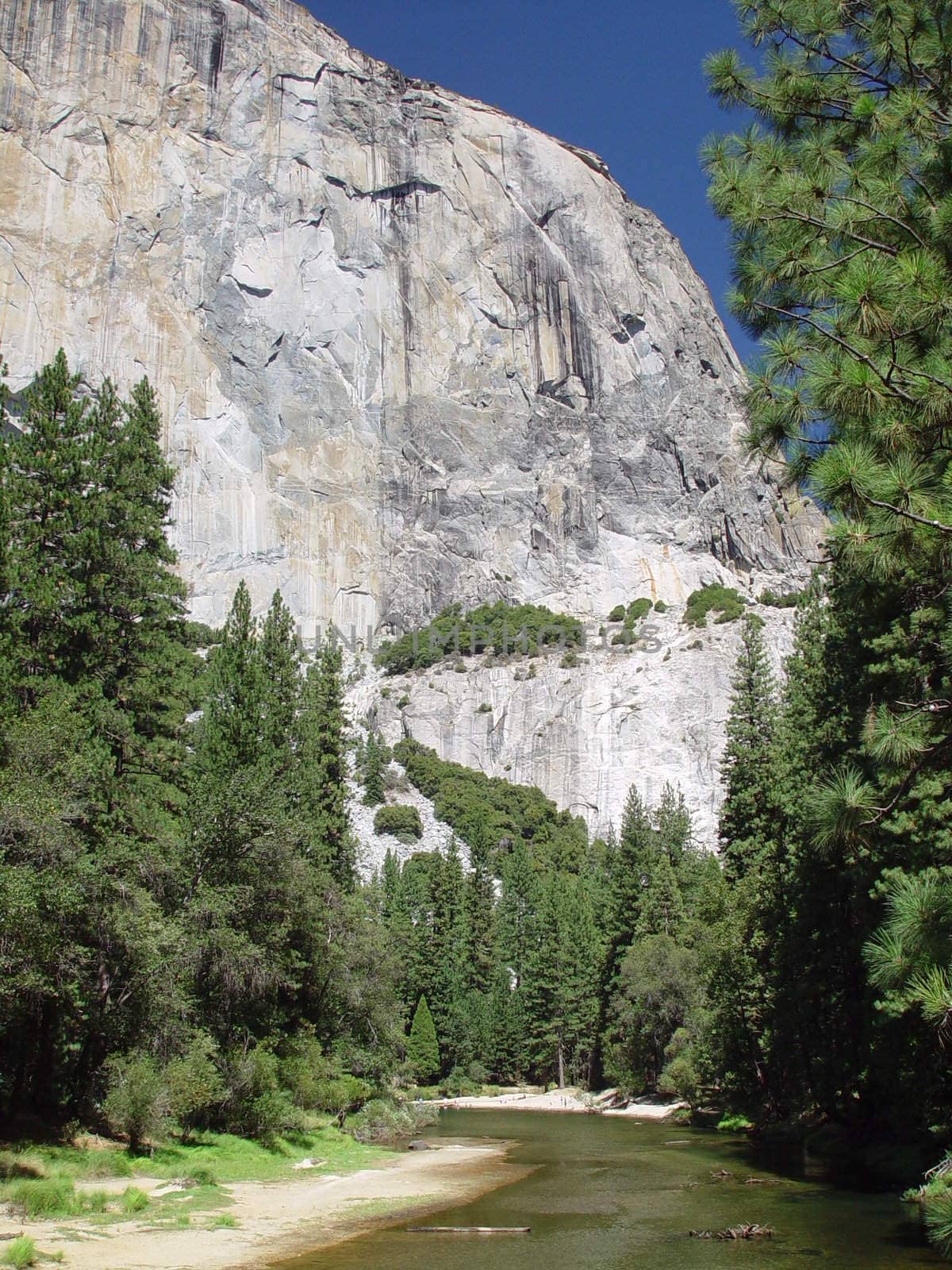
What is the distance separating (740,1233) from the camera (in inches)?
628

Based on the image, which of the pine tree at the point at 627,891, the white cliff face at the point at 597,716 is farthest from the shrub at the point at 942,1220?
the white cliff face at the point at 597,716

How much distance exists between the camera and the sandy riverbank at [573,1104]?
139 ft

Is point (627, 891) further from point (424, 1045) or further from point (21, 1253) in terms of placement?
point (21, 1253)

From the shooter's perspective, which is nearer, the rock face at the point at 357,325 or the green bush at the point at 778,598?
the green bush at the point at 778,598

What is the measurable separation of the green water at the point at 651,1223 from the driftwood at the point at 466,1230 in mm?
233

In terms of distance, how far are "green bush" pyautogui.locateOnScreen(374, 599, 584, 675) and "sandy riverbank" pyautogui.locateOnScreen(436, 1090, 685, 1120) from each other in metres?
57.5

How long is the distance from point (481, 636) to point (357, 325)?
42535 millimetres

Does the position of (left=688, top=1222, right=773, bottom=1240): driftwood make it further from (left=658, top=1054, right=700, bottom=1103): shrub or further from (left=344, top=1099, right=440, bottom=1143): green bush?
(left=658, top=1054, right=700, bottom=1103): shrub

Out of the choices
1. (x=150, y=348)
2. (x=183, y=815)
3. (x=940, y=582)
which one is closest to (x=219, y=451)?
(x=150, y=348)

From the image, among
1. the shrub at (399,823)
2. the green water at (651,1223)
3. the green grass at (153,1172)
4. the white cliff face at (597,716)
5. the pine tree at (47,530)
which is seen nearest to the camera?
the green water at (651,1223)

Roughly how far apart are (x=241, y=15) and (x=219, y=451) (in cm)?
5229

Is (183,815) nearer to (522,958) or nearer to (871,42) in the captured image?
(871,42)

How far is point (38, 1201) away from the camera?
1449cm

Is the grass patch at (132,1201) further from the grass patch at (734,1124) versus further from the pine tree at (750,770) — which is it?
the grass patch at (734,1124)
